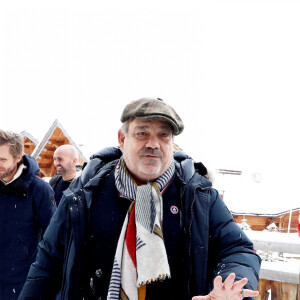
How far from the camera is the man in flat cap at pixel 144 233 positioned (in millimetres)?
1499

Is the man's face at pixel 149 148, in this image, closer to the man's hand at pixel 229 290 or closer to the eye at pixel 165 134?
the eye at pixel 165 134

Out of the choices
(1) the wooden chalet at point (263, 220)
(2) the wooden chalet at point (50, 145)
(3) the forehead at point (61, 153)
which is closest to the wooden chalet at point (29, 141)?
(2) the wooden chalet at point (50, 145)

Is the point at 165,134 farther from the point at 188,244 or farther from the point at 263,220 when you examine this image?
the point at 263,220

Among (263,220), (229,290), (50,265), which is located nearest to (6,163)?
(50,265)

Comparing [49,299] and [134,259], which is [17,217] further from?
[134,259]

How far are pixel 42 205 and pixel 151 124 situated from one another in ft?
5.55

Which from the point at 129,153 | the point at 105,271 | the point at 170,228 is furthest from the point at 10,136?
the point at 170,228

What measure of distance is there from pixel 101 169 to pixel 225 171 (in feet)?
65.5

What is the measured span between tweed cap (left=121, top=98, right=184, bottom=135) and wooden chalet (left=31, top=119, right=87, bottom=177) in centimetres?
828

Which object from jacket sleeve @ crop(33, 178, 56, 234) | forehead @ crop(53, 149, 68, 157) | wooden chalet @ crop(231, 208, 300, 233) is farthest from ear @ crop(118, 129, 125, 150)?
wooden chalet @ crop(231, 208, 300, 233)

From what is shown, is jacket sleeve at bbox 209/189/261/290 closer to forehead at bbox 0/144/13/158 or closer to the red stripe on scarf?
the red stripe on scarf

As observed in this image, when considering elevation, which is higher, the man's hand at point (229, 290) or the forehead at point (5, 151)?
the forehead at point (5, 151)

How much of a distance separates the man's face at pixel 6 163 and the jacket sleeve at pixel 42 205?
0.92ft

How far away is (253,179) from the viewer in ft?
72.7
